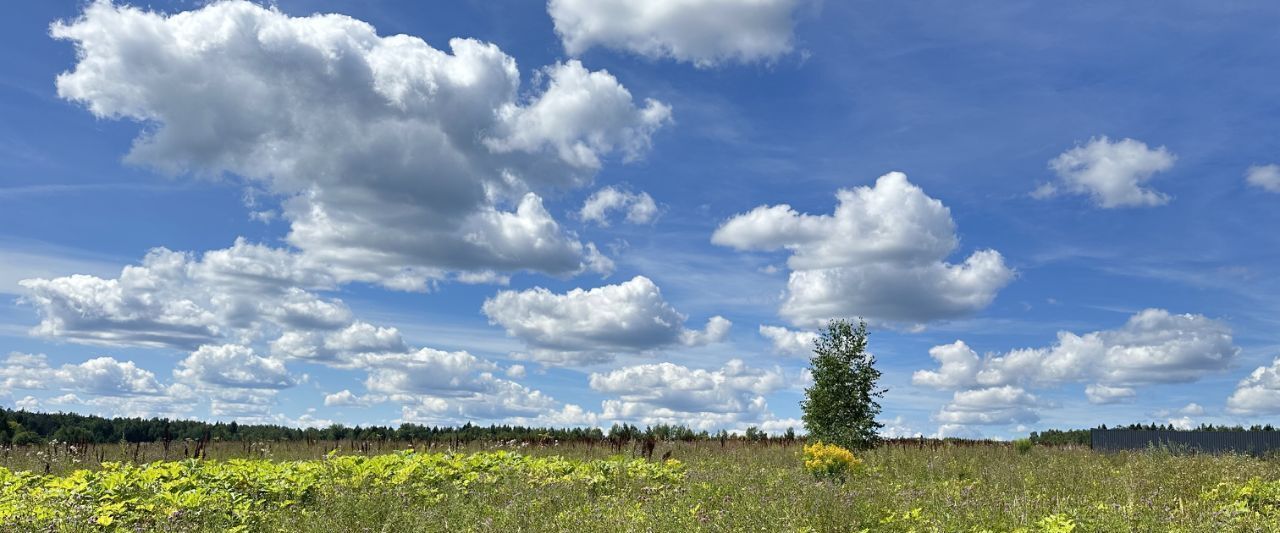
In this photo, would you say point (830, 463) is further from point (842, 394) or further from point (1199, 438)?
point (1199, 438)

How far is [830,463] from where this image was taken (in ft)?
43.8

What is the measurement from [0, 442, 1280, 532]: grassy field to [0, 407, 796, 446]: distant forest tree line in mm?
11184

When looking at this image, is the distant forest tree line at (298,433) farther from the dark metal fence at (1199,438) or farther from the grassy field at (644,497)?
the grassy field at (644,497)

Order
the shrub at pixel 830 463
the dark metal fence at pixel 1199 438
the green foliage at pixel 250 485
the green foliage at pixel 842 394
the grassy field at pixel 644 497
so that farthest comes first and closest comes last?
the dark metal fence at pixel 1199 438 < the green foliage at pixel 842 394 < the shrub at pixel 830 463 < the green foliage at pixel 250 485 < the grassy field at pixel 644 497

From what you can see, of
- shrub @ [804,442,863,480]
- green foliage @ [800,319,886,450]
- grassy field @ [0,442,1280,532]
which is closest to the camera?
grassy field @ [0,442,1280,532]

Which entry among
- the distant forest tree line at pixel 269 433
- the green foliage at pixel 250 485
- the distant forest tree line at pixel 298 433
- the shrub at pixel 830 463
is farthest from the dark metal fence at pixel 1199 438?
the green foliage at pixel 250 485

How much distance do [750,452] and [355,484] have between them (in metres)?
12.1

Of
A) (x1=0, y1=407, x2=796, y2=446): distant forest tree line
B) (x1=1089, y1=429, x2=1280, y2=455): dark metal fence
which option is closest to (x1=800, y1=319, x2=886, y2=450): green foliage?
(x1=0, y1=407, x2=796, y2=446): distant forest tree line

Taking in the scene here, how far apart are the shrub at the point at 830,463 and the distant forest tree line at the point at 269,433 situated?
36.2 feet

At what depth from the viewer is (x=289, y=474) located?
1189cm

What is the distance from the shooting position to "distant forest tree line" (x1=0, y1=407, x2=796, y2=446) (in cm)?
2850

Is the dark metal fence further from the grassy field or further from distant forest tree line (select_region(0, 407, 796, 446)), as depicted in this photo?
the grassy field

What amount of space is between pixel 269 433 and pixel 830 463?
30852mm

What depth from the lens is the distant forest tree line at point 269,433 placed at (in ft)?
93.5
